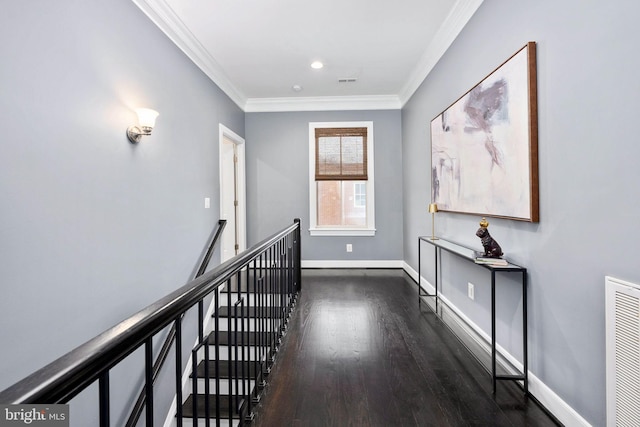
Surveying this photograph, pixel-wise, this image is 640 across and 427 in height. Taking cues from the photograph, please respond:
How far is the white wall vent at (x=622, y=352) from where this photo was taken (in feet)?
3.76

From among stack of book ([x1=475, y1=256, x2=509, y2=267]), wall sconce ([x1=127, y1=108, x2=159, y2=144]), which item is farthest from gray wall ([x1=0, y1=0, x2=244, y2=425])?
stack of book ([x1=475, y1=256, x2=509, y2=267])

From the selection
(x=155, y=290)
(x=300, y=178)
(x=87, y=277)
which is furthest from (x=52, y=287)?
(x=300, y=178)

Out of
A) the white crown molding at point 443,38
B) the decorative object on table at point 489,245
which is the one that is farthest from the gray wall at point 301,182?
the decorative object on table at point 489,245

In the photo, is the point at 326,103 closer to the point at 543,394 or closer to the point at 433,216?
the point at 433,216

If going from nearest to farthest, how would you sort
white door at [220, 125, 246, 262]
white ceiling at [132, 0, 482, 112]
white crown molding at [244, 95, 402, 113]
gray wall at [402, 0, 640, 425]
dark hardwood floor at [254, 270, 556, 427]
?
gray wall at [402, 0, 640, 425]
dark hardwood floor at [254, 270, 556, 427]
white ceiling at [132, 0, 482, 112]
white door at [220, 125, 246, 262]
white crown molding at [244, 95, 402, 113]

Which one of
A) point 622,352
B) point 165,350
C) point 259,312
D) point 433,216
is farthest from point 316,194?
point 622,352

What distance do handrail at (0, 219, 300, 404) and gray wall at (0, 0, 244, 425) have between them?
45.2 inches

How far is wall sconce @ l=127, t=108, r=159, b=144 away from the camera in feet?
7.33

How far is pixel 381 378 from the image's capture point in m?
2.05

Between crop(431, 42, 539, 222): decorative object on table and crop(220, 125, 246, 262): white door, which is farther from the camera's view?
crop(220, 125, 246, 262): white door

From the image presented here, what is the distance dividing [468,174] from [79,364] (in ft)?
8.72

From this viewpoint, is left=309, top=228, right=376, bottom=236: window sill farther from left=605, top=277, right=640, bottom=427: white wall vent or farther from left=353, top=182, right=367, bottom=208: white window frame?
left=605, top=277, right=640, bottom=427: white wall vent

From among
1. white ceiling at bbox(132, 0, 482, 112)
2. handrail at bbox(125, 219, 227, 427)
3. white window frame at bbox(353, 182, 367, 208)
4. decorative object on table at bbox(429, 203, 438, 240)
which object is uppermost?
white ceiling at bbox(132, 0, 482, 112)

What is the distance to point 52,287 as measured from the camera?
5.26ft
